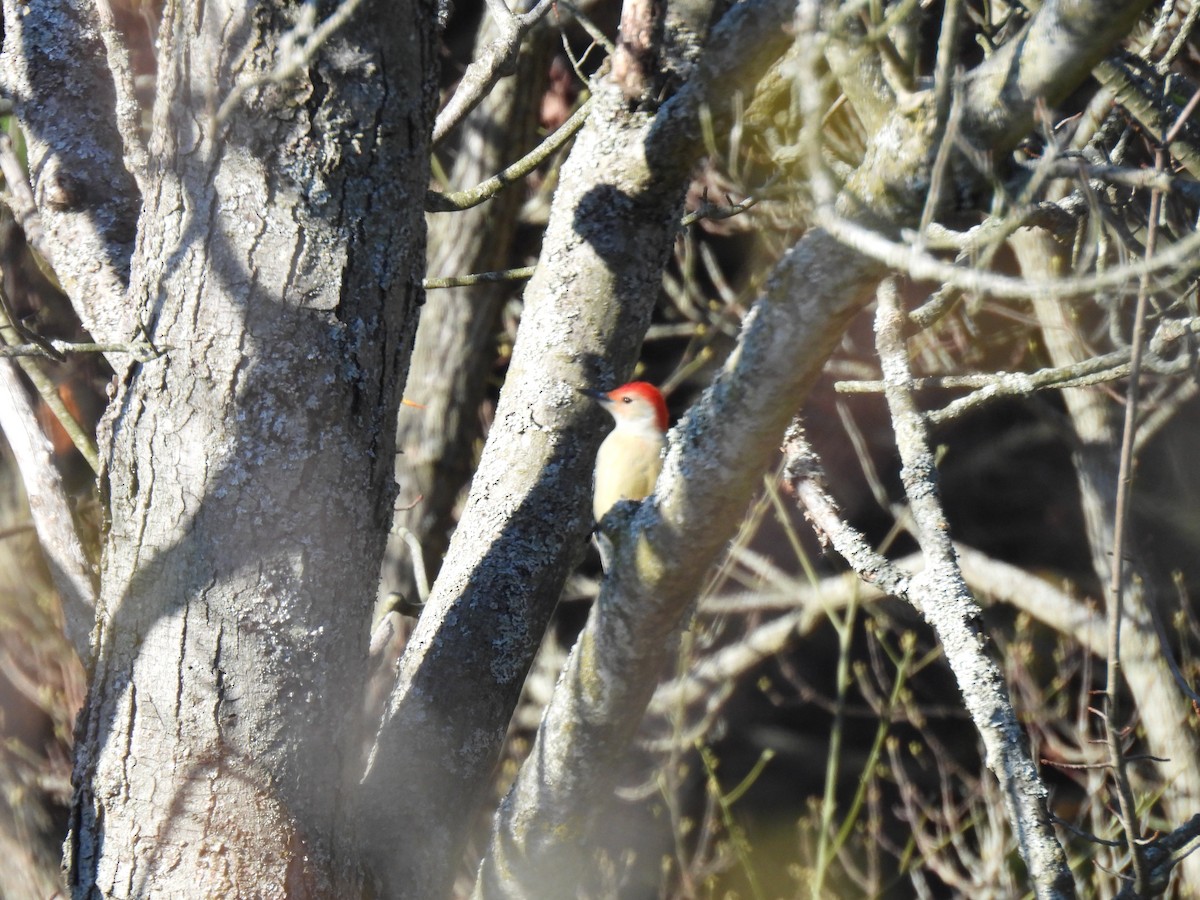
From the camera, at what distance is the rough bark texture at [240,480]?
75.2 inches

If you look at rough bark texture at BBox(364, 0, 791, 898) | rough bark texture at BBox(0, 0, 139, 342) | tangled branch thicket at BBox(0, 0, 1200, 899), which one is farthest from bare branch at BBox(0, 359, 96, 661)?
rough bark texture at BBox(364, 0, 791, 898)

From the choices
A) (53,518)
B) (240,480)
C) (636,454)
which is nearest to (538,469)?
(240,480)

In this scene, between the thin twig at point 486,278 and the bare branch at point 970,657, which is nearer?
the bare branch at point 970,657

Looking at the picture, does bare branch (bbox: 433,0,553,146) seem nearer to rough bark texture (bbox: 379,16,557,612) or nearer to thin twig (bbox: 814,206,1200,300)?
thin twig (bbox: 814,206,1200,300)

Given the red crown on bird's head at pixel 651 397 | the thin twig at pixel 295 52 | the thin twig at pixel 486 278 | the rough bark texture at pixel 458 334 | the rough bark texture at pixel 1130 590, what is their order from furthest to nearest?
the rough bark texture at pixel 458 334 < the rough bark texture at pixel 1130 590 < the red crown on bird's head at pixel 651 397 < the thin twig at pixel 486 278 < the thin twig at pixel 295 52

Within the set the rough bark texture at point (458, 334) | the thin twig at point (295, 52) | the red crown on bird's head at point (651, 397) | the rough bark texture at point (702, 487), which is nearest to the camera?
the rough bark texture at point (702, 487)

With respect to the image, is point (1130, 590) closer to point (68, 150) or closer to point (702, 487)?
point (702, 487)

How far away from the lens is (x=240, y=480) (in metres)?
1.94

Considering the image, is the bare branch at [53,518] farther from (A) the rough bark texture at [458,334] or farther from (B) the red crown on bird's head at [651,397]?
(A) the rough bark texture at [458,334]

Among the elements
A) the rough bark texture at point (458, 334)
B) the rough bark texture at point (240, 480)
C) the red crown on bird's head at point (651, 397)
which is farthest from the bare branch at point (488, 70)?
the rough bark texture at point (458, 334)

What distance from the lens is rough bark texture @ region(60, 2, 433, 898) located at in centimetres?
191

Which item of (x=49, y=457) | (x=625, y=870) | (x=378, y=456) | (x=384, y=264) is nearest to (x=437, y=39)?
(x=384, y=264)

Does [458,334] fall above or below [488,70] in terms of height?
below

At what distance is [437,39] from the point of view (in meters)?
2.21
